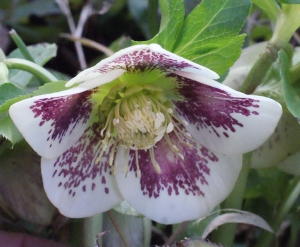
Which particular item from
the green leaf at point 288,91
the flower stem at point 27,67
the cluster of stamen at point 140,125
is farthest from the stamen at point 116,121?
the green leaf at point 288,91

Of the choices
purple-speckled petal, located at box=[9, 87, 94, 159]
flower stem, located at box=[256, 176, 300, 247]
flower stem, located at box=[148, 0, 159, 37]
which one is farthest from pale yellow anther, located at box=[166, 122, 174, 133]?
flower stem, located at box=[148, 0, 159, 37]

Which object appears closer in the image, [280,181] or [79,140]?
[79,140]

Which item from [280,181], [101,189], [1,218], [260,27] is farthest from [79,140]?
[260,27]

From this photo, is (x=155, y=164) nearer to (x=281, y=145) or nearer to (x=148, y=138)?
(x=148, y=138)

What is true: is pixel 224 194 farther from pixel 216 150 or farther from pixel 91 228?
pixel 91 228

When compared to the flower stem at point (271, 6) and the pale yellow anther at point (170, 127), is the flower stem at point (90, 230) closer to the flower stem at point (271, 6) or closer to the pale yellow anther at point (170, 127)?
the pale yellow anther at point (170, 127)
